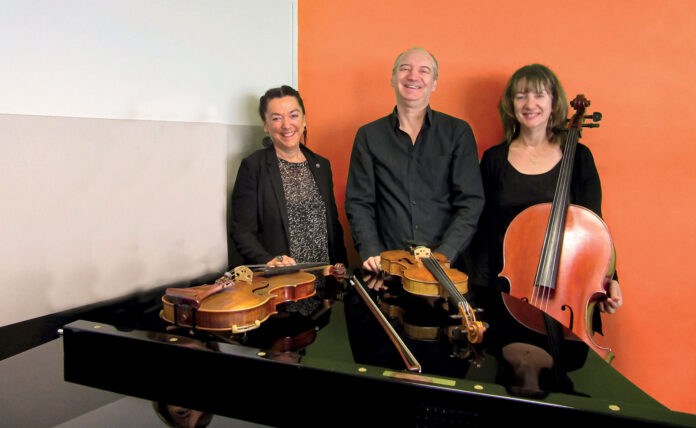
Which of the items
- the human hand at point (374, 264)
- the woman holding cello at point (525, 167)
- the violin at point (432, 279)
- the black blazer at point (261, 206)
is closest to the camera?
the violin at point (432, 279)

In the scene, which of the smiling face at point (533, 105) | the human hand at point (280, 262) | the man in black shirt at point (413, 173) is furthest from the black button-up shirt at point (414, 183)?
the human hand at point (280, 262)

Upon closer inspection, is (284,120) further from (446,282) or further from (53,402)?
(53,402)

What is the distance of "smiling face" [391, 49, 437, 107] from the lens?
195 cm

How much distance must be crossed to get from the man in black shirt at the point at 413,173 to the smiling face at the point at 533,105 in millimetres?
244

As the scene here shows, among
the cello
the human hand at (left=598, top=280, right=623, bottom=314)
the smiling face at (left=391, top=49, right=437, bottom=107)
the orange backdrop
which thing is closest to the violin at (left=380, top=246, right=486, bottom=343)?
the cello

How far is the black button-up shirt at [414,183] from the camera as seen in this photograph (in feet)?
6.43

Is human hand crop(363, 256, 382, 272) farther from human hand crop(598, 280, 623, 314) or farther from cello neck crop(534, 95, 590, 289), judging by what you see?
human hand crop(598, 280, 623, 314)

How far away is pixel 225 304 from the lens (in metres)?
1.00

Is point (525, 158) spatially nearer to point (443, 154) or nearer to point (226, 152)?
point (443, 154)

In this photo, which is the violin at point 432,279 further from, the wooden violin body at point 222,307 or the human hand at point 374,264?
the wooden violin body at point 222,307

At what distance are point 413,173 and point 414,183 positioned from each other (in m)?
0.05

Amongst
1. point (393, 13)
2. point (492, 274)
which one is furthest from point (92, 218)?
point (393, 13)

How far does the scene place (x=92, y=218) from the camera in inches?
57.2

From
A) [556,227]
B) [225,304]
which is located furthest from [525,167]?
[225,304]
